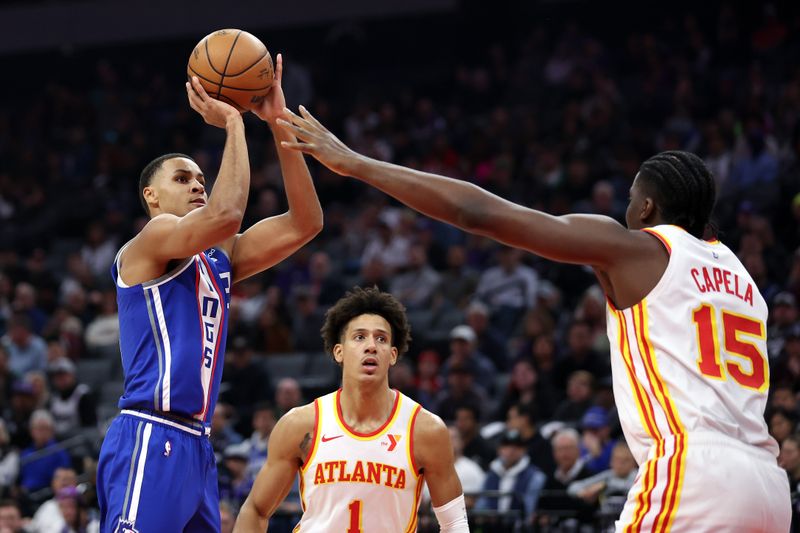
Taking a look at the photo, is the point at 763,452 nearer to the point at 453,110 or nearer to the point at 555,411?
the point at 555,411

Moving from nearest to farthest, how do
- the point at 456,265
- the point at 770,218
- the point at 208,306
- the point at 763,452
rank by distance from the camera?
the point at 763,452
the point at 208,306
the point at 770,218
the point at 456,265

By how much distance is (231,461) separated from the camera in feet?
34.6

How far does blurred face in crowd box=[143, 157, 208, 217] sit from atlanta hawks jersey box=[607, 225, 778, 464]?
231cm

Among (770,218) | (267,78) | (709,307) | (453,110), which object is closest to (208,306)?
(267,78)

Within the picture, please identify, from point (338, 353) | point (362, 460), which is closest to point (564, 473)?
point (338, 353)

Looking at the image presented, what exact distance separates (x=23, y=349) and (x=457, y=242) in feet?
18.0

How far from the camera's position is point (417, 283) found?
14.1 metres

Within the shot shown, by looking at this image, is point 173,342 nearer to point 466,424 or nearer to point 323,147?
point 323,147

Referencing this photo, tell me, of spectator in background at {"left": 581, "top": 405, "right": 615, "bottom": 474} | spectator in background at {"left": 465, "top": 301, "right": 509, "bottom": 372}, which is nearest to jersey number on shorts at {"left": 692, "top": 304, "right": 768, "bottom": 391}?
spectator in background at {"left": 581, "top": 405, "right": 615, "bottom": 474}

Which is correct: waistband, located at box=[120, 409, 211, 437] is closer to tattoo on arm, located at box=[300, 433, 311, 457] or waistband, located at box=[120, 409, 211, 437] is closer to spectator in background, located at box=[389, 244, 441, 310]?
tattoo on arm, located at box=[300, 433, 311, 457]

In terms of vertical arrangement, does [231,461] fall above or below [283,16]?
below

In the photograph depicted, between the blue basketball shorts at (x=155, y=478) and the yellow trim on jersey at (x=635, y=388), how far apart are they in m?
2.00

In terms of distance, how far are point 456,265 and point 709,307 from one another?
33.3 feet

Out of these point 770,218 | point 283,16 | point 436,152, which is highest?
point 283,16
